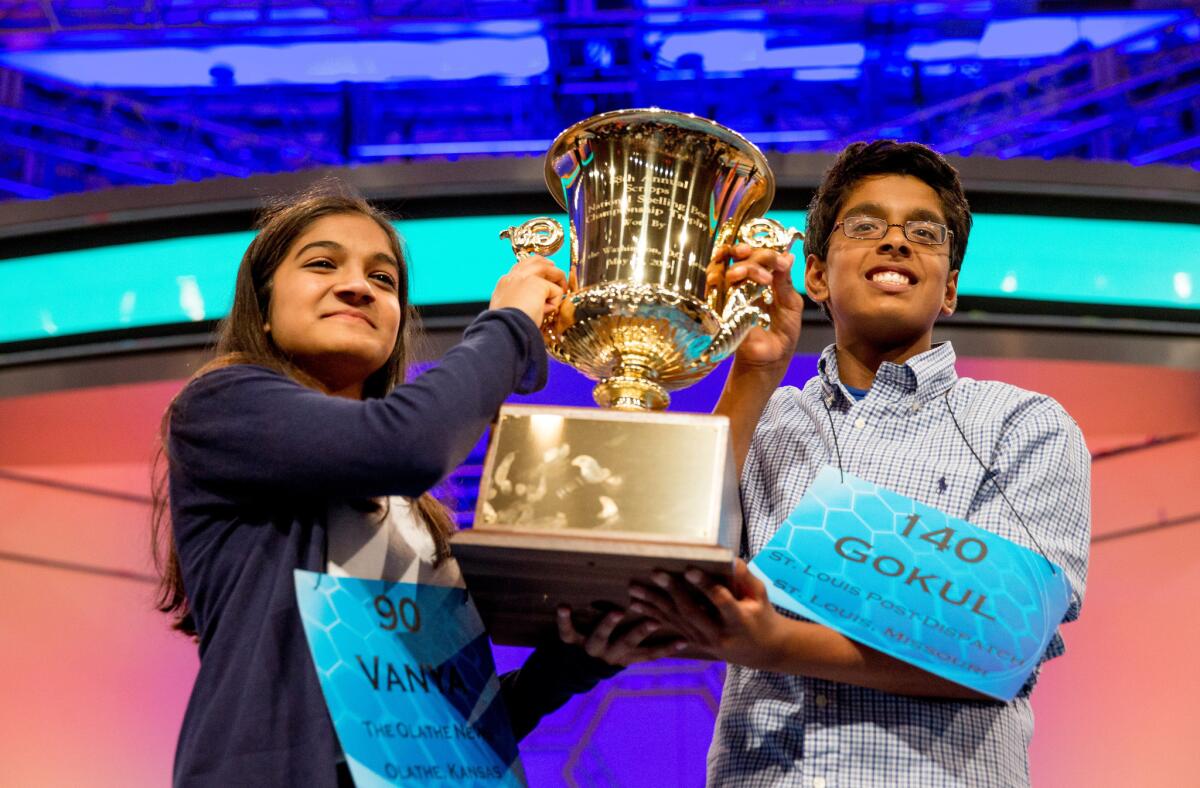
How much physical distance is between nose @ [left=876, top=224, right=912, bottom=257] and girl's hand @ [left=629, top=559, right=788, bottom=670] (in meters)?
0.64

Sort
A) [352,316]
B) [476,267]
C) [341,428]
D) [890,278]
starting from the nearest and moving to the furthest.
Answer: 1. [341,428]
2. [352,316]
3. [890,278]
4. [476,267]

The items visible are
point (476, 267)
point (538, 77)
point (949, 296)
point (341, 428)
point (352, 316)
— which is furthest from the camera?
point (538, 77)

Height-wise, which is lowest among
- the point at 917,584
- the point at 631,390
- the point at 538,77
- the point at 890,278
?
the point at 917,584

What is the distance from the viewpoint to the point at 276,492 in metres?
1.42

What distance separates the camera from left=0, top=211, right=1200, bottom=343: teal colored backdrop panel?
139 inches

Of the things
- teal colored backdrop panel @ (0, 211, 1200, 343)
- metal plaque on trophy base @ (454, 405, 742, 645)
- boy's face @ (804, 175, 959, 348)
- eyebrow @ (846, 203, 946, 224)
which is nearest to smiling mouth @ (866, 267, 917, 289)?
boy's face @ (804, 175, 959, 348)

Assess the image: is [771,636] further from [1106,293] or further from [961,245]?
[1106,293]

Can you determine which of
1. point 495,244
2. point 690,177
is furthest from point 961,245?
point 495,244

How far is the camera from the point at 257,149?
25.7 ft

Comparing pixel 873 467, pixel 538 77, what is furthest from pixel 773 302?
pixel 538 77

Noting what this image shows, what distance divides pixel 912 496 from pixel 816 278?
475mm

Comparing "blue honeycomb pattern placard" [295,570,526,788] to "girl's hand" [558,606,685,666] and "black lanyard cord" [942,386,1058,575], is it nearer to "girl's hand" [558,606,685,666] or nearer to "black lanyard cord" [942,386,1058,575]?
"girl's hand" [558,606,685,666]

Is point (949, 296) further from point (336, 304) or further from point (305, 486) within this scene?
point (305, 486)

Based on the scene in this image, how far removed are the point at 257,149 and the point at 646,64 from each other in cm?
272
